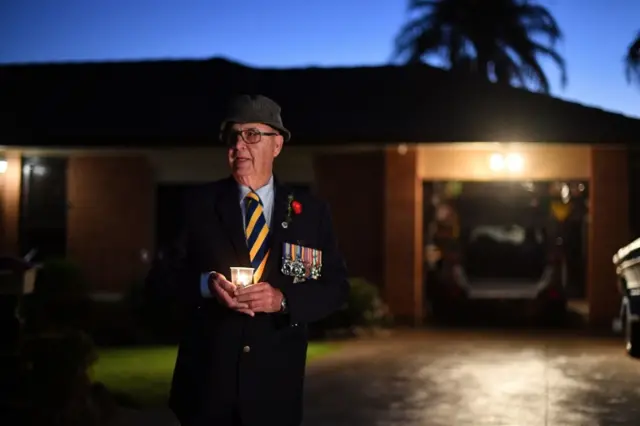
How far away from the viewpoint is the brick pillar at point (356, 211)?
17.3 m

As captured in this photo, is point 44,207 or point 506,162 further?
point 44,207

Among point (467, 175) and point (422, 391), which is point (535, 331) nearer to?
point (467, 175)

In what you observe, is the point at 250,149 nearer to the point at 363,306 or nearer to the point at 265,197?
the point at 265,197

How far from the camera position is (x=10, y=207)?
18109mm

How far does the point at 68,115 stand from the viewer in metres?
17.9

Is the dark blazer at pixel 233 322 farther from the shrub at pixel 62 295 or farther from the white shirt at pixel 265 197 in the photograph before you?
the shrub at pixel 62 295

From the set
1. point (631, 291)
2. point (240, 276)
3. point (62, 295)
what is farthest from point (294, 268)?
point (62, 295)

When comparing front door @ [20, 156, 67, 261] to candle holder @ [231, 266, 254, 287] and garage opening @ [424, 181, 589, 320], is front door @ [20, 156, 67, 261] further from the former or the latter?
candle holder @ [231, 266, 254, 287]

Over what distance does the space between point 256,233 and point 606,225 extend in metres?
13.5

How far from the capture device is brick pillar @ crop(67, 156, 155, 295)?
18047mm

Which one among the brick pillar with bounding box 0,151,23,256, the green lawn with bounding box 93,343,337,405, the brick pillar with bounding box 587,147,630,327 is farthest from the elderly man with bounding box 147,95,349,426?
the brick pillar with bounding box 0,151,23,256

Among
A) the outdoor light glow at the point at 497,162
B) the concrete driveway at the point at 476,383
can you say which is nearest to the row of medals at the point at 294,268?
the concrete driveway at the point at 476,383

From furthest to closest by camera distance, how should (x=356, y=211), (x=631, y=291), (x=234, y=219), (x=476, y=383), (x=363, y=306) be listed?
1. (x=356, y=211)
2. (x=363, y=306)
3. (x=631, y=291)
4. (x=476, y=383)
5. (x=234, y=219)

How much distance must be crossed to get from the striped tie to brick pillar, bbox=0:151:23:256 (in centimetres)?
1473
